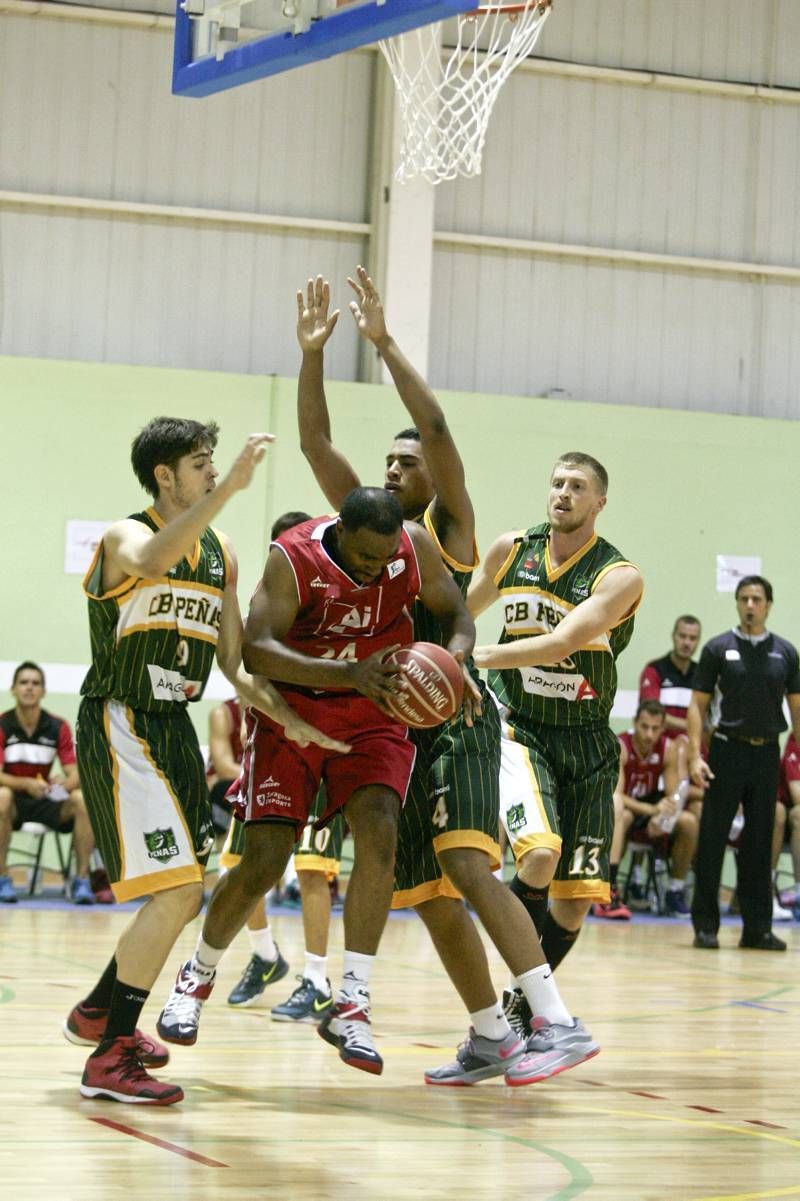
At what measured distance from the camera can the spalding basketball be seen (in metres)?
4.90

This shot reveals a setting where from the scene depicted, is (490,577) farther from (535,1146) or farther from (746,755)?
(746,755)

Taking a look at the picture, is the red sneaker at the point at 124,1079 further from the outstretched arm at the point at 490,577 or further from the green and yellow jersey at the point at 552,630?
the outstretched arm at the point at 490,577

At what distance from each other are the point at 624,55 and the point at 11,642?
24.0 feet

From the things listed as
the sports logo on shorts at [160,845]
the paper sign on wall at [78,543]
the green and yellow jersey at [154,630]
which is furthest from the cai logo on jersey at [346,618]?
the paper sign on wall at [78,543]

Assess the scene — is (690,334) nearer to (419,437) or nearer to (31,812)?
(31,812)

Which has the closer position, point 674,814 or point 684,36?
point 674,814

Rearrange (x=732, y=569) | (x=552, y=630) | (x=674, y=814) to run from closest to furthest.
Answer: (x=552, y=630)
(x=674, y=814)
(x=732, y=569)

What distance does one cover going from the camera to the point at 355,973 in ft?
16.6

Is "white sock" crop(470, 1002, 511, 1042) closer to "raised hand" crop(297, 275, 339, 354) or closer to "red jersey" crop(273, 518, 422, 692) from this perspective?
"red jersey" crop(273, 518, 422, 692)

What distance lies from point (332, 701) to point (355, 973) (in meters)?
0.81

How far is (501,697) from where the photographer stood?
21.2 feet

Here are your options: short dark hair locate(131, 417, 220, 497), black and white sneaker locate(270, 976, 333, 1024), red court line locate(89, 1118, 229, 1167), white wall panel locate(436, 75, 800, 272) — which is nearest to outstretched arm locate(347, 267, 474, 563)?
short dark hair locate(131, 417, 220, 497)

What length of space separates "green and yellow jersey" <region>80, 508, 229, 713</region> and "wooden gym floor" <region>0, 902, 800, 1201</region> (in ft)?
4.00

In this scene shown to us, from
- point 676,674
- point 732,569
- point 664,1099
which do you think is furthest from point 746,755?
point 664,1099
